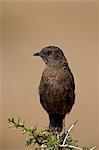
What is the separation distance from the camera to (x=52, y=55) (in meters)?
0.79

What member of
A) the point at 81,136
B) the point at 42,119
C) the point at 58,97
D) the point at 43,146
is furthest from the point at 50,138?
the point at 81,136

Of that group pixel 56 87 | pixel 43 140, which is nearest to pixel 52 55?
pixel 56 87

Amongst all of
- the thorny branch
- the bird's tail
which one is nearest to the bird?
the bird's tail

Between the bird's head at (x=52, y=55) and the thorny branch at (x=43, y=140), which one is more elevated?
the bird's head at (x=52, y=55)

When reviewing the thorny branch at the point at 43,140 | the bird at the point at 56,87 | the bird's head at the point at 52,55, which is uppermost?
the bird's head at the point at 52,55

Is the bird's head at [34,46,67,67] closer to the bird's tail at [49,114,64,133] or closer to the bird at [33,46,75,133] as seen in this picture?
the bird at [33,46,75,133]

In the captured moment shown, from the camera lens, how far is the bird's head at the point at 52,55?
2.56 feet

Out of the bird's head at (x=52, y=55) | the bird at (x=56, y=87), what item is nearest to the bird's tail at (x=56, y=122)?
the bird at (x=56, y=87)

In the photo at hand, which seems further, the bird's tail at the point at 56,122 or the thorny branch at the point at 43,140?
the bird's tail at the point at 56,122

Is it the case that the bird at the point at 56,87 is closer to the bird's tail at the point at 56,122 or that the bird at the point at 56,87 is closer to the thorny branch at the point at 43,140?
the bird's tail at the point at 56,122

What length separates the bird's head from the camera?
78 cm

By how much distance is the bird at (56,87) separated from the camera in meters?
0.79

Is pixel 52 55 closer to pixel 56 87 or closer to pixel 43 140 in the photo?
pixel 56 87

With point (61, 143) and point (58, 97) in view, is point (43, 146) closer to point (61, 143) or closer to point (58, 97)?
point (61, 143)
